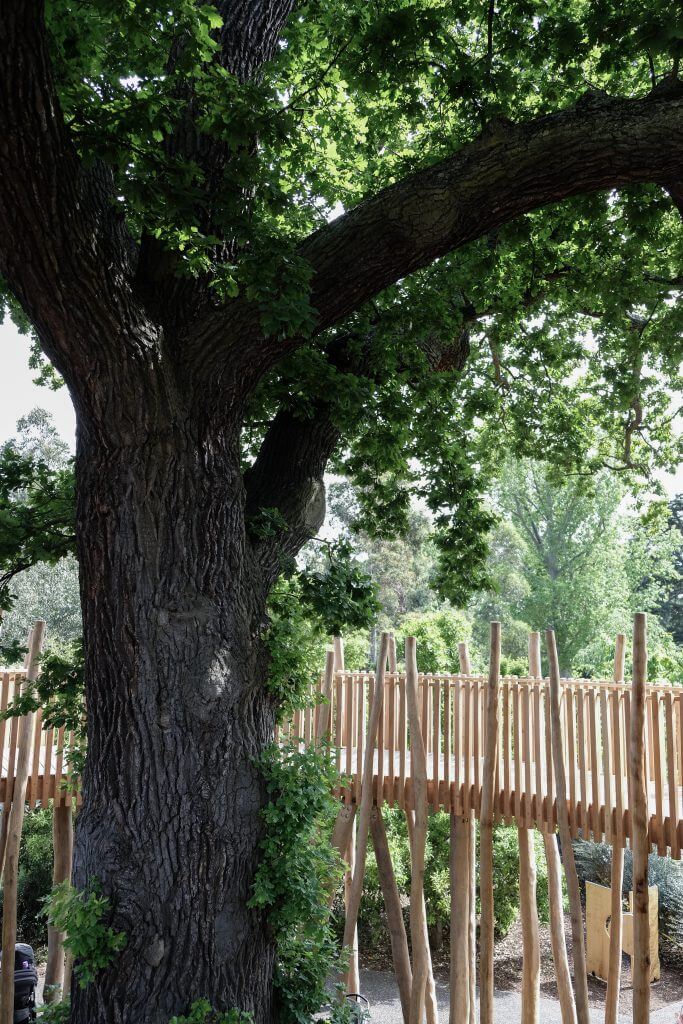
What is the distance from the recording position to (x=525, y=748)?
22.1 feet

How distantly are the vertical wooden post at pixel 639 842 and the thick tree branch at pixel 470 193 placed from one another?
9.39 feet

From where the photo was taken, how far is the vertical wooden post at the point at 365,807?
686 cm

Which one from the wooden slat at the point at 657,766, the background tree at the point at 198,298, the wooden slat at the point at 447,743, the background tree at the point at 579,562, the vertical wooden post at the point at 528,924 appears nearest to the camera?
the background tree at the point at 198,298

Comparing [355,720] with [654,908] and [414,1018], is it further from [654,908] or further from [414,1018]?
[654,908]

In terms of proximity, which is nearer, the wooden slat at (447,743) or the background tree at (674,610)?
the wooden slat at (447,743)

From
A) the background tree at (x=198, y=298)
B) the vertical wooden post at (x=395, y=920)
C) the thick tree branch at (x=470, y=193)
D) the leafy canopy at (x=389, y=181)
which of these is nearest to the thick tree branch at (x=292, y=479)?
the background tree at (x=198, y=298)

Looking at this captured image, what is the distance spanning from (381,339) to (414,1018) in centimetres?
521

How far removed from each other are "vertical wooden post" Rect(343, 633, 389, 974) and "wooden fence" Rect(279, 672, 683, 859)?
0.92 feet

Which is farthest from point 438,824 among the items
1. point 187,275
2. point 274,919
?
point 187,275

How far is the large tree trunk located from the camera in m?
3.92

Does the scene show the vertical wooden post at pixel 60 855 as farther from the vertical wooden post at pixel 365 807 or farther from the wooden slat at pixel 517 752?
the wooden slat at pixel 517 752

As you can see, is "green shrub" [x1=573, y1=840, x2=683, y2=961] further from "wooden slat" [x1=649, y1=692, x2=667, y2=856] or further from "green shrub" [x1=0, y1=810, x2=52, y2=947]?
"green shrub" [x1=0, y1=810, x2=52, y2=947]

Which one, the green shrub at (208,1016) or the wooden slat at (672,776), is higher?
the wooden slat at (672,776)

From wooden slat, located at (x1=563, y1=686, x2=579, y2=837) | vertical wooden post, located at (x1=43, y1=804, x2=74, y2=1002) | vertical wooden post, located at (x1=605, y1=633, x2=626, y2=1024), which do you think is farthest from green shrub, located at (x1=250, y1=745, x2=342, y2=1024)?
vertical wooden post, located at (x1=43, y1=804, x2=74, y2=1002)
